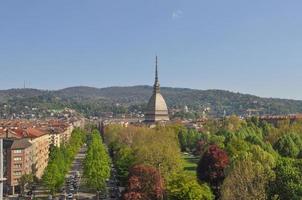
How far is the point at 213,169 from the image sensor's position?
2432 inches

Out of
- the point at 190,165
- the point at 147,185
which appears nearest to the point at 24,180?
the point at 147,185

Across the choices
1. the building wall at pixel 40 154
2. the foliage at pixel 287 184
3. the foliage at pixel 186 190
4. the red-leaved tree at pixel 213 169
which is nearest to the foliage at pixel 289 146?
the red-leaved tree at pixel 213 169

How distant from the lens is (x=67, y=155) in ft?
333

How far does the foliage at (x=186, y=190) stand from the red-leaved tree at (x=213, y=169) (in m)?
14.0

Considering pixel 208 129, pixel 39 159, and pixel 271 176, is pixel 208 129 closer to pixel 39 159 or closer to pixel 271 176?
pixel 39 159

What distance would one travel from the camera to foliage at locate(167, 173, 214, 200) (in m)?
45.2

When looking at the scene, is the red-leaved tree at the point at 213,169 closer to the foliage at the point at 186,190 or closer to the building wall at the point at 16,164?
the foliage at the point at 186,190

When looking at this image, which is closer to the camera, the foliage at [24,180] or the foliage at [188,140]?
the foliage at [24,180]

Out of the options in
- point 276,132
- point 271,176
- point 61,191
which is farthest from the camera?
point 276,132

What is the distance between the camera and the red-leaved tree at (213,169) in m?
61.4

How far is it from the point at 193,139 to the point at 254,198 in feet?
311

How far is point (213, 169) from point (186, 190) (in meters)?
17.1

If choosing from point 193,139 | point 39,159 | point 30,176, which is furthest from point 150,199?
point 193,139

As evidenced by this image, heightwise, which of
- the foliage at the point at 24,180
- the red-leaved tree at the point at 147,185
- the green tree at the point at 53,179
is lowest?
the foliage at the point at 24,180
